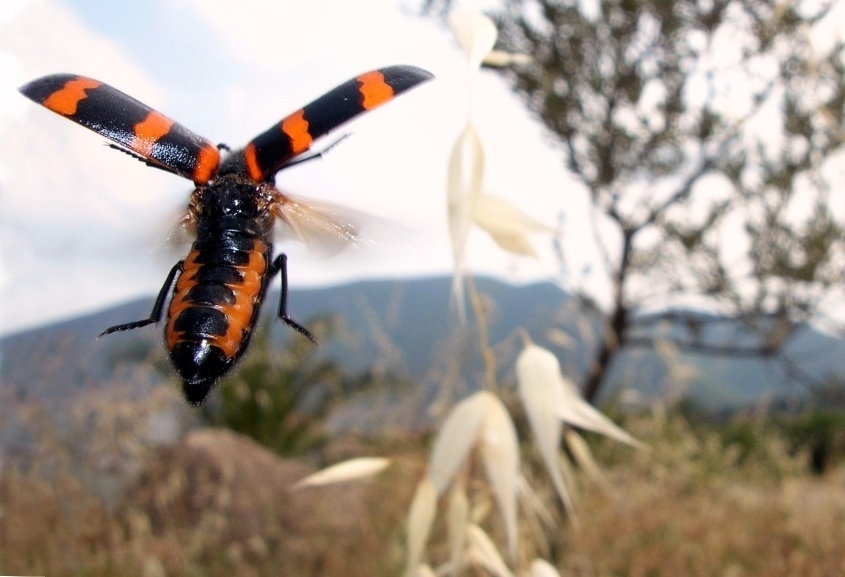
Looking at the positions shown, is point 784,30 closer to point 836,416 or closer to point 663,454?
point 663,454

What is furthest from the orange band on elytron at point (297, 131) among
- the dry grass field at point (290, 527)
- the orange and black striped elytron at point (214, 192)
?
the dry grass field at point (290, 527)

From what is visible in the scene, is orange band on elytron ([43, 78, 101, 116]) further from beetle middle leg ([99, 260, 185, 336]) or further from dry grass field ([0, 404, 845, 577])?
dry grass field ([0, 404, 845, 577])

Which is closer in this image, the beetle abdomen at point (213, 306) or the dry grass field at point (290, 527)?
the beetle abdomen at point (213, 306)

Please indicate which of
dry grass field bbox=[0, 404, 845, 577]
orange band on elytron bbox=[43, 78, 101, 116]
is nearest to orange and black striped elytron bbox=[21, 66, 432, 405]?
orange band on elytron bbox=[43, 78, 101, 116]

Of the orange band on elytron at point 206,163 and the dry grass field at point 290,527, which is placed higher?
the orange band on elytron at point 206,163

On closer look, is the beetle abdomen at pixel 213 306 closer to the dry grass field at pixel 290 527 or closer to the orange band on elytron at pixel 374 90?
the orange band on elytron at pixel 374 90

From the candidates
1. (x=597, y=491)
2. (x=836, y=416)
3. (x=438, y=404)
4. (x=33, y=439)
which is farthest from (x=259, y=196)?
(x=836, y=416)

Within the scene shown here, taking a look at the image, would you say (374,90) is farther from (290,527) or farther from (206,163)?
(290,527)
